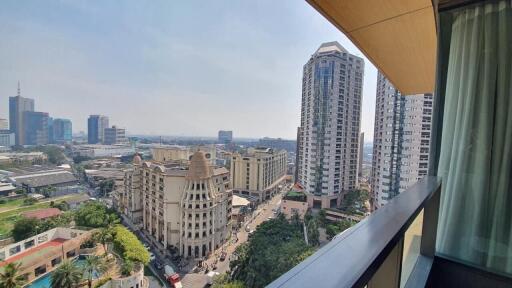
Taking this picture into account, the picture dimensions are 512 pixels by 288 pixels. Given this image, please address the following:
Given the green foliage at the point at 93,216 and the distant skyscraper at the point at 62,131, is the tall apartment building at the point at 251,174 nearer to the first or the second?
the green foliage at the point at 93,216

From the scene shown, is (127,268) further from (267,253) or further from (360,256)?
(360,256)

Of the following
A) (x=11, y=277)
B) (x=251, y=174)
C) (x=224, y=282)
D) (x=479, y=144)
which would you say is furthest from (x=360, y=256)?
→ (x=251, y=174)

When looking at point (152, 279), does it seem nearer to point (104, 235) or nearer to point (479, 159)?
point (104, 235)

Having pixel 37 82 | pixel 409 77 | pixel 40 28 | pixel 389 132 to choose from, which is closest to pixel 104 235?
pixel 37 82

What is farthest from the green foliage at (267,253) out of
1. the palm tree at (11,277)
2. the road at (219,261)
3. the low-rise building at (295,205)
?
the palm tree at (11,277)

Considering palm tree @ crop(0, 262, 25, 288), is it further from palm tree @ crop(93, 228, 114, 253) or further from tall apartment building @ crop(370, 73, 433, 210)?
tall apartment building @ crop(370, 73, 433, 210)

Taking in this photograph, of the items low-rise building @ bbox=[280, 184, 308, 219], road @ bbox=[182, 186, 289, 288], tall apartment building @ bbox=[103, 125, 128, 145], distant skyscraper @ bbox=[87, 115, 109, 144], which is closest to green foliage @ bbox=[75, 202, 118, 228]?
distant skyscraper @ bbox=[87, 115, 109, 144]
